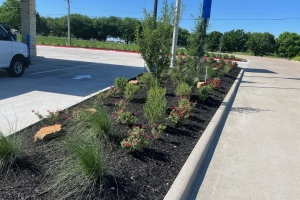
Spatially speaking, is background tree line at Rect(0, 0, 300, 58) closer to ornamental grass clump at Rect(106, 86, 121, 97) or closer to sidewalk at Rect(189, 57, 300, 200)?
ornamental grass clump at Rect(106, 86, 121, 97)

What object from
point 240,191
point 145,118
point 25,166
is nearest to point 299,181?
point 240,191

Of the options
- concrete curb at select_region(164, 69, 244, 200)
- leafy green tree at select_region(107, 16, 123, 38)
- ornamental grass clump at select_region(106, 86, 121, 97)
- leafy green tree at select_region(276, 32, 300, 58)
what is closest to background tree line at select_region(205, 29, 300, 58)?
leafy green tree at select_region(276, 32, 300, 58)

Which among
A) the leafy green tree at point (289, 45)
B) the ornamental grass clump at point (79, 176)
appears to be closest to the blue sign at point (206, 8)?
the ornamental grass clump at point (79, 176)

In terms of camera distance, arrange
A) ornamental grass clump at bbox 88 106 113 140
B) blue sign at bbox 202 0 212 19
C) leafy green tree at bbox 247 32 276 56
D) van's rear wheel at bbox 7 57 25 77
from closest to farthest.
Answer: ornamental grass clump at bbox 88 106 113 140, van's rear wheel at bbox 7 57 25 77, blue sign at bbox 202 0 212 19, leafy green tree at bbox 247 32 276 56

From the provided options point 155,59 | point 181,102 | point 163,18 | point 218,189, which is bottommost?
point 218,189

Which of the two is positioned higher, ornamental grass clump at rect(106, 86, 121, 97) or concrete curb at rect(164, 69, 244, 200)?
ornamental grass clump at rect(106, 86, 121, 97)

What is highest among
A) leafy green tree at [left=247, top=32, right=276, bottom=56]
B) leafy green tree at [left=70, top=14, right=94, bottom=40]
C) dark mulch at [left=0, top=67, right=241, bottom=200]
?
leafy green tree at [left=70, top=14, right=94, bottom=40]

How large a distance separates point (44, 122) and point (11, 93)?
3.06m

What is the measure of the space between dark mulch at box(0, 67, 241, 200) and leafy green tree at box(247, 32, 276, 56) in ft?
212

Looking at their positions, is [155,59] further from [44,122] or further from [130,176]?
[130,176]

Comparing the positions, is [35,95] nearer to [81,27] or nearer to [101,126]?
[101,126]

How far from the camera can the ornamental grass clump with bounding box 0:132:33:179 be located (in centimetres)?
298

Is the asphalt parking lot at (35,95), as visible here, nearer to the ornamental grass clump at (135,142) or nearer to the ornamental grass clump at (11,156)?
the ornamental grass clump at (11,156)

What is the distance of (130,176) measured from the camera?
3.08 meters
